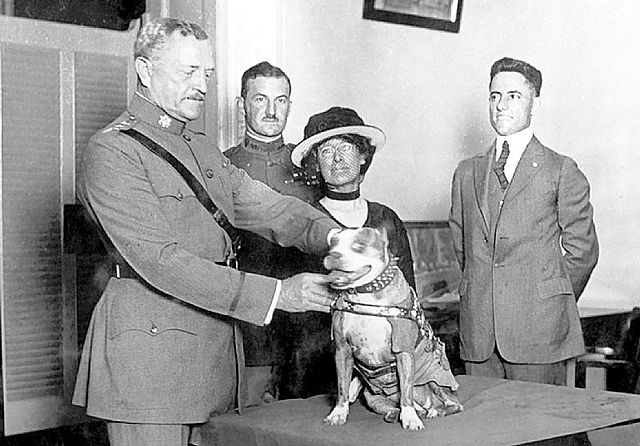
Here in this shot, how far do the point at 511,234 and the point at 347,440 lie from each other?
102 cm

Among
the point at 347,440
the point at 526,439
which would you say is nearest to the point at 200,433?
the point at 347,440

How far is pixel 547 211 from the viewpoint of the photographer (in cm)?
241

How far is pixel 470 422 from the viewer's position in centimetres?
162

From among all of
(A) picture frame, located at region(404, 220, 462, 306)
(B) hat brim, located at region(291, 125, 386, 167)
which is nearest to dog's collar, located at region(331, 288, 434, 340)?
(B) hat brim, located at region(291, 125, 386, 167)

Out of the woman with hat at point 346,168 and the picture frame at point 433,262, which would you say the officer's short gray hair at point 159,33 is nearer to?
the woman with hat at point 346,168

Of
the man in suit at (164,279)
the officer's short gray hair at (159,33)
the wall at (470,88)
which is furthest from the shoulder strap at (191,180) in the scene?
the wall at (470,88)

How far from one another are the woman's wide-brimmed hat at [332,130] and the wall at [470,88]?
1.95 feet

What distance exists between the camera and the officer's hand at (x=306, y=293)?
64.7 inches

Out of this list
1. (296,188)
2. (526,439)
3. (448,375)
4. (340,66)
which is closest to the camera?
(526,439)

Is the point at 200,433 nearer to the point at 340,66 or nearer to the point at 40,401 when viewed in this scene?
the point at 40,401

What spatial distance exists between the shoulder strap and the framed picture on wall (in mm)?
1555

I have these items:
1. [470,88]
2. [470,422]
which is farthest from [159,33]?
[470,88]

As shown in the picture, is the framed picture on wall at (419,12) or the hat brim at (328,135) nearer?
the hat brim at (328,135)

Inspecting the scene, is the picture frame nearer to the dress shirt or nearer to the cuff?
the dress shirt
